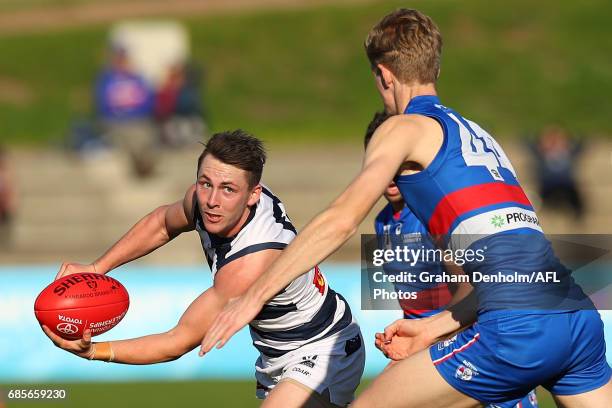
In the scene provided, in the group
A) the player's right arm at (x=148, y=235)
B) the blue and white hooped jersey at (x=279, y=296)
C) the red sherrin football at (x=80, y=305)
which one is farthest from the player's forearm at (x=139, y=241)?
the blue and white hooped jersey at (x=279, y=296)

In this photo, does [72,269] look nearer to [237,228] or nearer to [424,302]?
[237,228]

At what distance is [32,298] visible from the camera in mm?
9758

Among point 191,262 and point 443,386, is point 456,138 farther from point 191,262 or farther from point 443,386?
point 191,262

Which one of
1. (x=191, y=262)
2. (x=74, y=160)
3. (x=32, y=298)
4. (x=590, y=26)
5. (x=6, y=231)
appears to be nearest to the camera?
(x=32, y=298)

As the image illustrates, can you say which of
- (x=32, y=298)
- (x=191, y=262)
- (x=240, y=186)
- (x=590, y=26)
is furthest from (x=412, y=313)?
(x=590, y=26)

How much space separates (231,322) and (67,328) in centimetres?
136

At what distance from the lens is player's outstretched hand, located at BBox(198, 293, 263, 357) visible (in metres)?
3.88

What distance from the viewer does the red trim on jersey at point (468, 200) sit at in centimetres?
416

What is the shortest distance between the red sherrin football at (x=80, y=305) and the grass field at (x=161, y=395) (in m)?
3.33

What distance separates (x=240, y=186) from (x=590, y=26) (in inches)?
961

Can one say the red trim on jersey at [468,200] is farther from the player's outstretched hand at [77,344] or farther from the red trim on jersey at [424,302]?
the player's outstretched hand at [77,344]

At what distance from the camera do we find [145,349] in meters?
5.04

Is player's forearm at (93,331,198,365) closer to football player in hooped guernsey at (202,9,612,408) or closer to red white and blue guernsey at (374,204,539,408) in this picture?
football player in hooped guernsey at (202,9,612,408)

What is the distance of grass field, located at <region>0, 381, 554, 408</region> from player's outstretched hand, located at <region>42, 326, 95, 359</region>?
3.46m
